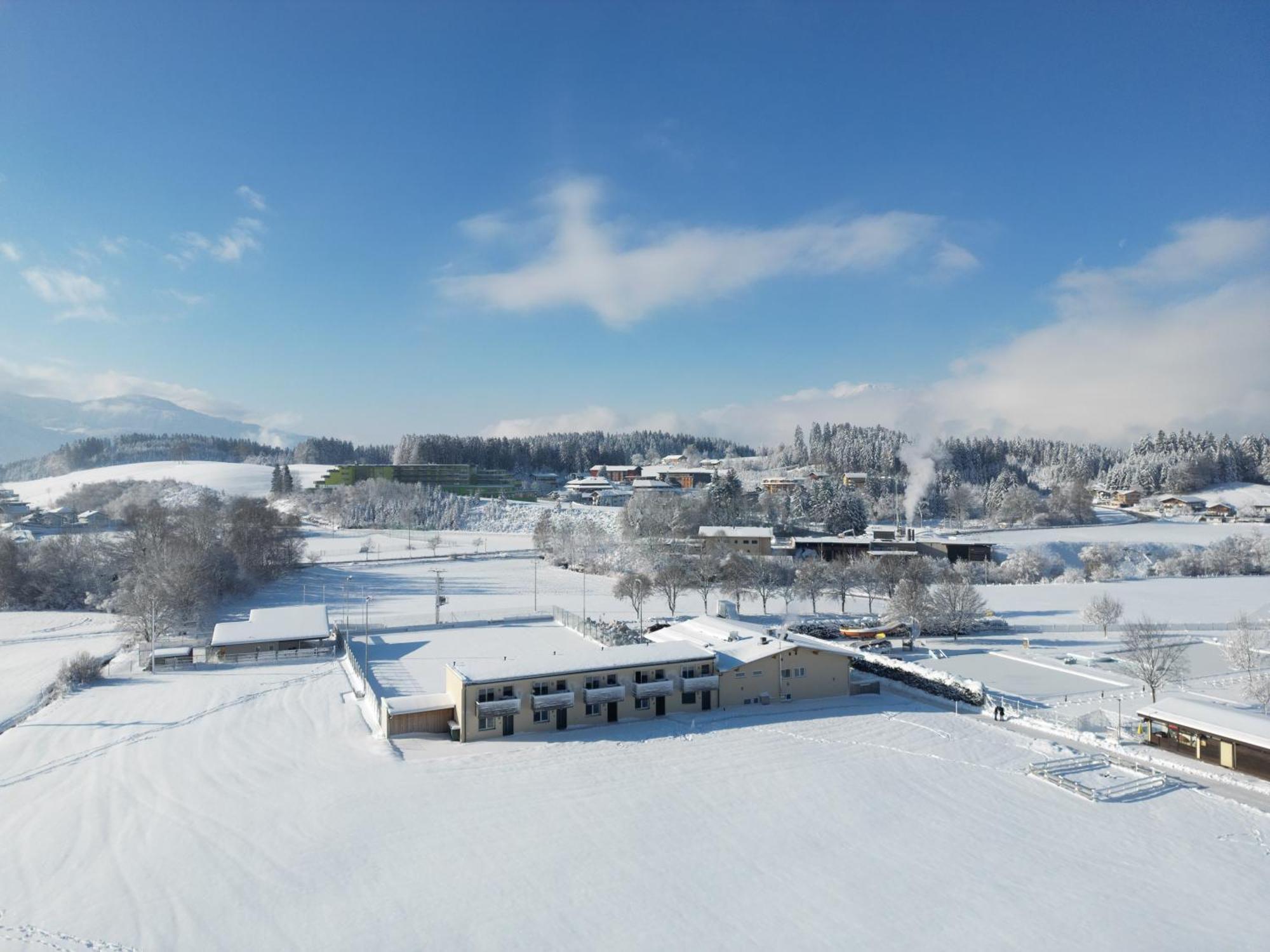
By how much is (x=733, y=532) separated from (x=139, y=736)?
40491 millimetres

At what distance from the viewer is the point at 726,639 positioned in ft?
82.9

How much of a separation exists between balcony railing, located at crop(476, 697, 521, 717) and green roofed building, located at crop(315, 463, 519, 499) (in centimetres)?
6655

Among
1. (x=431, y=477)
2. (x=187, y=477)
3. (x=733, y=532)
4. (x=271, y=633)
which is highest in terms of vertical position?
(x=187, y=477)

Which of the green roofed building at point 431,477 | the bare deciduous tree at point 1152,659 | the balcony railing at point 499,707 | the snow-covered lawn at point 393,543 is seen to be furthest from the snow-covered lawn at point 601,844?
the green roofed building at point 431,477

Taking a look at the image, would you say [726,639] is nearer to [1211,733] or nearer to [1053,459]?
[1211,733]

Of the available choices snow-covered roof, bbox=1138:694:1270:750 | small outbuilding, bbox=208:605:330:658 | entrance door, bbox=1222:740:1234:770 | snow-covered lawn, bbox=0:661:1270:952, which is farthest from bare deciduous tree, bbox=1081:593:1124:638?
small outbuilding, bbox=208:605:330:658

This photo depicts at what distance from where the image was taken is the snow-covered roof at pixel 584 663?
1994cm

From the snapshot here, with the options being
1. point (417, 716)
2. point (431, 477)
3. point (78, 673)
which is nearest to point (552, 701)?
point (417, 716)

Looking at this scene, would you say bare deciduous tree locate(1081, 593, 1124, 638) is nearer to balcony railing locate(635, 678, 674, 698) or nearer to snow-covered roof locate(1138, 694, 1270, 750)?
snow-covered roof locate(1138, 694, 1270, 750)

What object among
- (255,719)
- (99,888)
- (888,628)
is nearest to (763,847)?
(99,888)

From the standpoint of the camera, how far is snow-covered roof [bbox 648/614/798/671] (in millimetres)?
22750

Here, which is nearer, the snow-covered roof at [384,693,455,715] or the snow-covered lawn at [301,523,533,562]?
the snow-covered roof at [384,693,455,715]

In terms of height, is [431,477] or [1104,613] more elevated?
[431,477]

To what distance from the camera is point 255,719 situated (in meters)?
20.7
